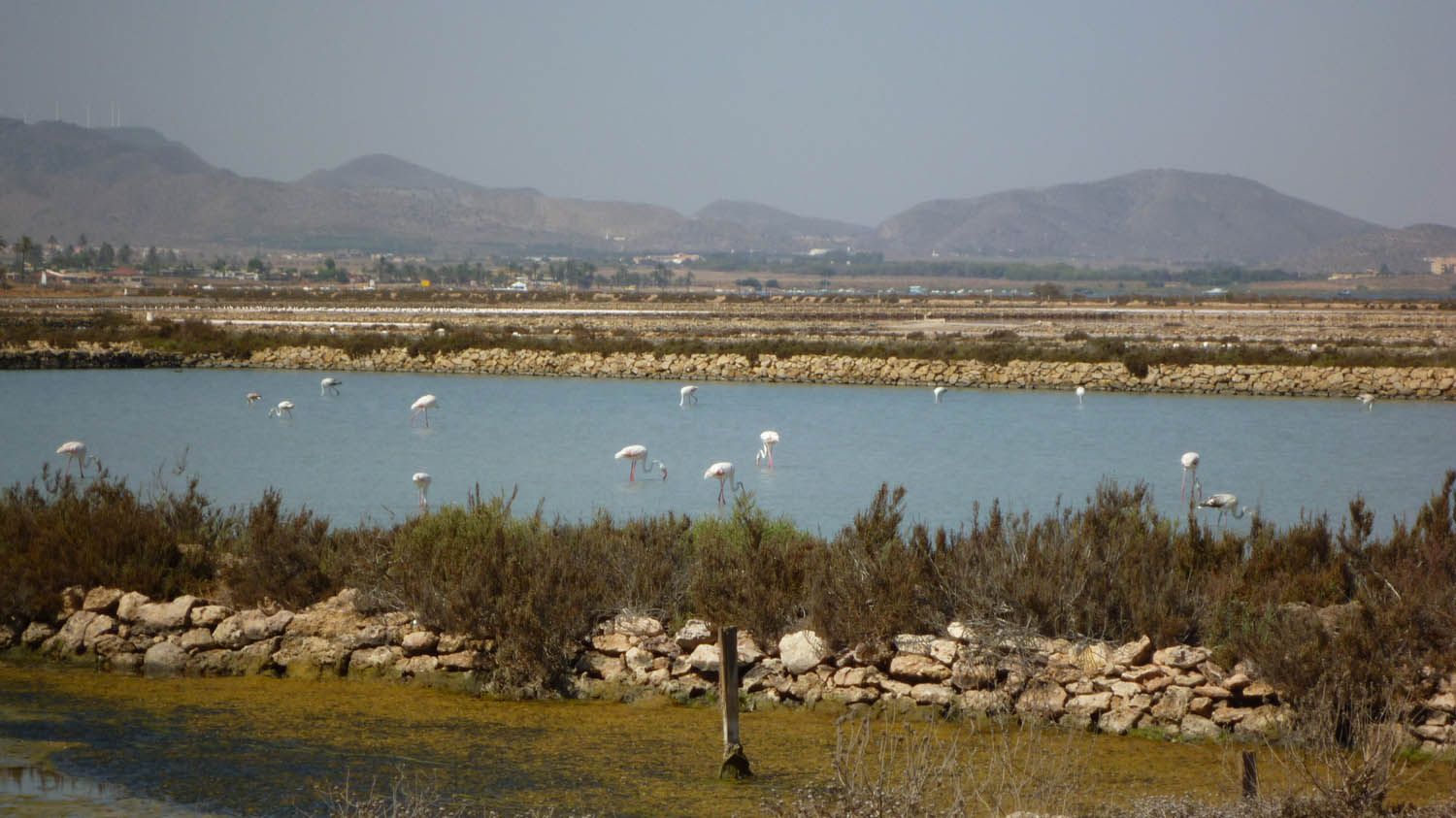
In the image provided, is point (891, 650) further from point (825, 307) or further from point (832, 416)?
point (825, 307)

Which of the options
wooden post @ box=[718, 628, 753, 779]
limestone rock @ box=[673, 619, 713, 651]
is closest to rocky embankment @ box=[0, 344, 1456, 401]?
limestone rock @ box=[673, 619, 713, 651]

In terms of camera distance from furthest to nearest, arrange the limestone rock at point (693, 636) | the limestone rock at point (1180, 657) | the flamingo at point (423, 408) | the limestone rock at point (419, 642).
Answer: the flamingo at point (423, 408) < the limestone rock at point (419, 642) < the limestone rock at point (693, 636) < the limestone rock at point (1180, 657)

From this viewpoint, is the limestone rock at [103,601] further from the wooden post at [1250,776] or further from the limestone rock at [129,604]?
the wooden post at [1250,776]

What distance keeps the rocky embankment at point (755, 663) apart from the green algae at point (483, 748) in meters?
0.13

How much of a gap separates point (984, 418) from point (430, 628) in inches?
718

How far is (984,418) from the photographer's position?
25.5m

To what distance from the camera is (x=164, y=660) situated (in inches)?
339

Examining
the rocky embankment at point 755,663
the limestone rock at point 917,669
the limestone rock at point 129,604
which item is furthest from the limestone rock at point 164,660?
the limestone rock at point 917,669

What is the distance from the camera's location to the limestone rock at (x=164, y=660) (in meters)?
8.58

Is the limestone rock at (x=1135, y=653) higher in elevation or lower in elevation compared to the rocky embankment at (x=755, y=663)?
higher

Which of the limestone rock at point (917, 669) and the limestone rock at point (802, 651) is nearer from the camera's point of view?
the limestone rock at point (917, 669)

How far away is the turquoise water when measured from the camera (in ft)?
51.5

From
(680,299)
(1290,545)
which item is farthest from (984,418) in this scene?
(680,299)

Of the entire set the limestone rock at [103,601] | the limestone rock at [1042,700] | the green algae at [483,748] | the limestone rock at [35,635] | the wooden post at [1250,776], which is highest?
the wooden post at [1250,776]
